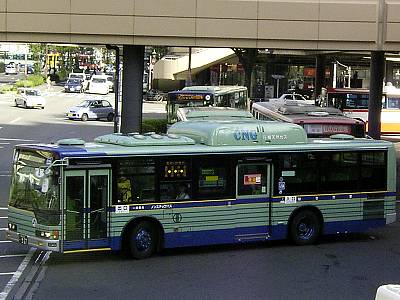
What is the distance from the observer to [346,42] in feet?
74.4

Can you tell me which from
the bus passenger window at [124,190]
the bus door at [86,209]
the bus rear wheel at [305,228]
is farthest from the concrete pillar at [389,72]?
the bus door at [86,209]

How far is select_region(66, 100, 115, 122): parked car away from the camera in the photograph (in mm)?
54844

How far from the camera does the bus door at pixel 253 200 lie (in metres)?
15.4

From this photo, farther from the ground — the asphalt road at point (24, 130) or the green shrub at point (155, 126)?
the green shrub at point (155, 126)

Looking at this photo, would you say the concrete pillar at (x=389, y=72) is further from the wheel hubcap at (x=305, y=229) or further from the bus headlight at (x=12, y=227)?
the bus headlight at (x=12, y=227)

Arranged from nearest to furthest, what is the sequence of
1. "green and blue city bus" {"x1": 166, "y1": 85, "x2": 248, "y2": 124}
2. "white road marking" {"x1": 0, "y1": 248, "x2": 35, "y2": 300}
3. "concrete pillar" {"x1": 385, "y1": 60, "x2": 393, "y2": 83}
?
"white road marking" {"x1": 0, "y1": 248, "x2": 35, "y2": 300} → "green and blue city bus" {"x1": 166, "y1": 85, "x2": 248, "y2": 124} → "concrete pillar" {"x1": 385, "y1": 60, "x2": 393, "y2": 83}

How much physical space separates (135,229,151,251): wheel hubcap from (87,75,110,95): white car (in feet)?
225

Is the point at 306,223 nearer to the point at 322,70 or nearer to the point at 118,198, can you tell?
the point at 118,198

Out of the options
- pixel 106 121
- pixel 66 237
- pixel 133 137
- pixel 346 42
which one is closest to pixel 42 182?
pixel 66 237

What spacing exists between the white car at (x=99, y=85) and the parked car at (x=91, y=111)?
83.3ft

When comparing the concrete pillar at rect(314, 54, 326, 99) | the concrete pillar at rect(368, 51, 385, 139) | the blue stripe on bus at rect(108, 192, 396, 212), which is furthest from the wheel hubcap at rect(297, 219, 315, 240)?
the concrete pillar at rect(314, 54, 326, 99)

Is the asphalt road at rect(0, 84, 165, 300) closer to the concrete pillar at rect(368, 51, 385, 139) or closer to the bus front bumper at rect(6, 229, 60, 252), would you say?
the bus front bumper at rect(6, 229, 60, 252)

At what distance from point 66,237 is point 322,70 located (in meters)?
46.2

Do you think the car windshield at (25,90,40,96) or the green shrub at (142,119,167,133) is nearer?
the green shrub at (142,119,167,133)
